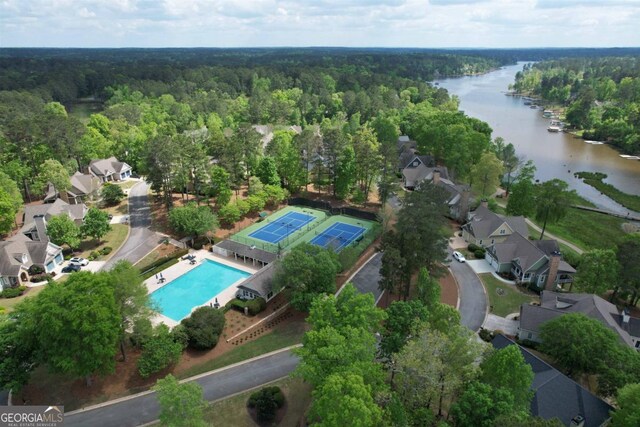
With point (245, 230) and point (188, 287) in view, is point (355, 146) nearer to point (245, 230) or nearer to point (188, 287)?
point (245, 230)

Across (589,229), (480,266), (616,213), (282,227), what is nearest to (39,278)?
(282,227)

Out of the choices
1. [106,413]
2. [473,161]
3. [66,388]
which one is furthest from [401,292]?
[473,161]

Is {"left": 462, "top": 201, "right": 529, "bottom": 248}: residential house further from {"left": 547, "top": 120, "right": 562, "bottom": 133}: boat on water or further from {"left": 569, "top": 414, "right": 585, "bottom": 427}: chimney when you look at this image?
{"left": 547, "top": 120, "right": 562, "bottom": 133}: boat on water

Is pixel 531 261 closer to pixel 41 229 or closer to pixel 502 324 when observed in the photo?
pixel 502 324

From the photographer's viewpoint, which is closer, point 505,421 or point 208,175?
point 505,421

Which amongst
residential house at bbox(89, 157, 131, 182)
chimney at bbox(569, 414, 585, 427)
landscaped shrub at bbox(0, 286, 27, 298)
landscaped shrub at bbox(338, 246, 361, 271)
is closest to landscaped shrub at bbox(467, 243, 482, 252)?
landscaped shrub at bbox(338, 246, 361, 271)

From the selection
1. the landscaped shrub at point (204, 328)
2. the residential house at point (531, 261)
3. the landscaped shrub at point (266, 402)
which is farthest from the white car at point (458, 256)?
the landscaped shrub at point (204, 328)

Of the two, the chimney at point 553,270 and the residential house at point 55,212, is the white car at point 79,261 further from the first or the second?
the chimney at point 553,270
